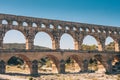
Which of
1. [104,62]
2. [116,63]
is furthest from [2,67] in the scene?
[116,63]

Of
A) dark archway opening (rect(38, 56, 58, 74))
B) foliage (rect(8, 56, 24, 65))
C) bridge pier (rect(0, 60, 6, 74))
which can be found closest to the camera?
bridge pier (rect(0, 60, 6, 74))

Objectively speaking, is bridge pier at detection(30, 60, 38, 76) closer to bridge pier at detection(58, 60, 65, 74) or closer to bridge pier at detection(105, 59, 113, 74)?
bridge pier at detection(58, 60, 65, 74)

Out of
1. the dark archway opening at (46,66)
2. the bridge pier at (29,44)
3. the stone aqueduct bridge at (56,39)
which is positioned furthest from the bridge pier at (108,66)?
the bridge pier at (29,44)

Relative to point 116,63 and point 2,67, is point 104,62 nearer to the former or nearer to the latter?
point 116,63

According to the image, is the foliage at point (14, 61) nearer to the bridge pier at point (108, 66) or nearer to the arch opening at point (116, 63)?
the bridge pier at point (108, 66)

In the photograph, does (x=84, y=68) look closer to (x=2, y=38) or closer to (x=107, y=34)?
(x=107, y=34)

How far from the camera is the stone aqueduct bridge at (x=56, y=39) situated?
4412 cm

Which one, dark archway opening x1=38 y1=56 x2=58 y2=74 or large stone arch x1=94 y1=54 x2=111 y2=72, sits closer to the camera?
dark archway opening x1=38 y1=56 x2=58 y2=74

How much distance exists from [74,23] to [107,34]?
35.6 ft

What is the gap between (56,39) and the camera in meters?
50.5

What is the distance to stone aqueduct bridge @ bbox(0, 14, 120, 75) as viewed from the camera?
44125 mm

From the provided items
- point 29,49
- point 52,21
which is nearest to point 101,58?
point 52,21

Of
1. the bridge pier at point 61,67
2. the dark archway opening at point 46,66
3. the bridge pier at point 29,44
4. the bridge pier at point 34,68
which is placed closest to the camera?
the bridge pier at point 34,68

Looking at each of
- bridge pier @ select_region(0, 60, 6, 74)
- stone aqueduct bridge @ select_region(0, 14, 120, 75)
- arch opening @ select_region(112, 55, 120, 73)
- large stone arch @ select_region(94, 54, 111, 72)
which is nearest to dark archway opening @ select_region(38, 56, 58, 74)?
stone aqueduct bridge @ select_region(0, 14, 120, 75)
